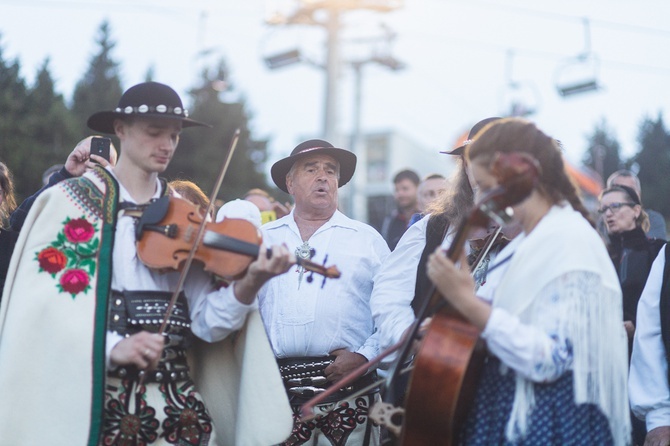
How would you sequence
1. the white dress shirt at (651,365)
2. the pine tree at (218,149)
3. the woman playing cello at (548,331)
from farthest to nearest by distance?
the pine tree at (218,149) < the white dress shirt at (651,365) < the woman playing cello at (548,331)

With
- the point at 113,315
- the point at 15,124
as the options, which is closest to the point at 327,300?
the point at 113,315

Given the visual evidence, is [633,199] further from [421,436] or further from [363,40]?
[363,40]

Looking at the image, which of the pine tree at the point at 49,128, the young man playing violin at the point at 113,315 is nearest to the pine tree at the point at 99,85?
the pine tree at the point at 49,128

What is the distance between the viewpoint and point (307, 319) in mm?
4406

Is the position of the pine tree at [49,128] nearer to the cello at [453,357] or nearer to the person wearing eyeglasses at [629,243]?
the person wearing eyeglasses at [629,243]

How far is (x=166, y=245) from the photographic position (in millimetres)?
3217

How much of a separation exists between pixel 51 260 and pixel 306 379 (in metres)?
1.60

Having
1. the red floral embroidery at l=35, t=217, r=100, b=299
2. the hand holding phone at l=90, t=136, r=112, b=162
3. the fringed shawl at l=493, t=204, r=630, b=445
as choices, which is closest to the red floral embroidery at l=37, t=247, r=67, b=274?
the red floral embroidery at l=35, t=217, r=100, b=299

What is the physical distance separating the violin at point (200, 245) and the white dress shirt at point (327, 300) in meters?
1.20

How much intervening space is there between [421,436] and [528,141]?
1.10 meters

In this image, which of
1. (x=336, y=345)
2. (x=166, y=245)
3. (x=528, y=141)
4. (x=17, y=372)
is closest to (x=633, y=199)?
(x=336, y=345)

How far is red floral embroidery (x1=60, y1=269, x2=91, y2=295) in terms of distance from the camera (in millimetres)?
3236

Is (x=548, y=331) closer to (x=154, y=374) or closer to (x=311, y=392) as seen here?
(x=154, y=374)

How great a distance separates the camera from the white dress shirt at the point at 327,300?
4.39 m
